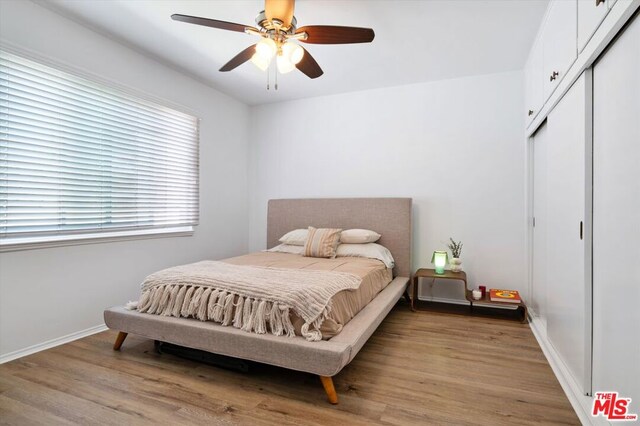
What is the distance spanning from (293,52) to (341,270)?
5.73 feet

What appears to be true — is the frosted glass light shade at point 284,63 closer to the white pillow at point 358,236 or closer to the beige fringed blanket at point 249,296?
the beige fringed blanket at point 249,296

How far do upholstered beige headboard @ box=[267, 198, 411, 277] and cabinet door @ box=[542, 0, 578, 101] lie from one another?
177 cm

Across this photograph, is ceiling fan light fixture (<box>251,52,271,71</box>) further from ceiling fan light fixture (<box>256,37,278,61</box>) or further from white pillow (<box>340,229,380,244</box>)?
white pillow (<box>340,229,380,244</box>)

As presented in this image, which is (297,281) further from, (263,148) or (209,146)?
(263,148)

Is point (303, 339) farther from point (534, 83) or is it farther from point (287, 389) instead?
point (534, 83)

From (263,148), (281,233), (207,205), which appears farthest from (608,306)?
(263,148)

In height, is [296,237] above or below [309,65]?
→ below

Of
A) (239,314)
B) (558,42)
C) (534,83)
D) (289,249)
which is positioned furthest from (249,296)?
(534,83)

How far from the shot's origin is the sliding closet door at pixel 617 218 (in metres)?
1.29

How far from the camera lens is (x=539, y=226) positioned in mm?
2994

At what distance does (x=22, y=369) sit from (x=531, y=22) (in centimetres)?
457

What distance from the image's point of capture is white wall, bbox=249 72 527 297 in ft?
11.5

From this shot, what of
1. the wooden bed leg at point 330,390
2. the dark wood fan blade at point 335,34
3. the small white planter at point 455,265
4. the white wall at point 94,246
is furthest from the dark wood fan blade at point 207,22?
the small white planter at point 455,265

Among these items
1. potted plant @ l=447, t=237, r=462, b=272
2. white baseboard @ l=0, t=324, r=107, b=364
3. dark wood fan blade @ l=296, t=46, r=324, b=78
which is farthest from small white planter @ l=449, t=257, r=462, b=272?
white baseboard @ l=0, t=324, r=107, b=364
